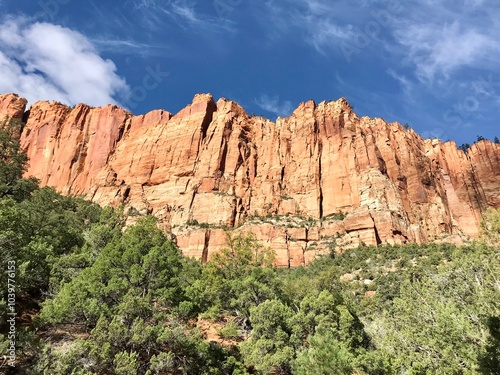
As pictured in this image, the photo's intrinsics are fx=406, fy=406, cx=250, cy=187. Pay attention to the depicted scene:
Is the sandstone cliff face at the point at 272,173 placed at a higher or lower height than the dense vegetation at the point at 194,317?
higher

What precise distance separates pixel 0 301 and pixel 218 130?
288 feet

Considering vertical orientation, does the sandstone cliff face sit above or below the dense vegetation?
above

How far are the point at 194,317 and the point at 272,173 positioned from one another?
7621 centimetres

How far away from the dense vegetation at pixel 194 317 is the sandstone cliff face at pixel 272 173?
5016 centimetres

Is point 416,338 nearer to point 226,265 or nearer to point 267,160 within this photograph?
point 226,265

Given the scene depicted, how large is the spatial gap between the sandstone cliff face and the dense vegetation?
165 feet

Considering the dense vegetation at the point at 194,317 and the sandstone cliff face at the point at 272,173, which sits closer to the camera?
the dense vegetation at the point at 194,317

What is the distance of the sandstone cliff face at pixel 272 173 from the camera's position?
266 ft

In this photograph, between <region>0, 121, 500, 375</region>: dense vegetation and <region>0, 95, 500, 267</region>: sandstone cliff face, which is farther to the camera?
<region>0, 95, 500, 267</region>: sandstone cliff face

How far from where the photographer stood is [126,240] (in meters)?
22.2

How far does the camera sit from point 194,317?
74.9 ft

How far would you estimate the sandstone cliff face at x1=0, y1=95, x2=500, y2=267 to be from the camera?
81188mm

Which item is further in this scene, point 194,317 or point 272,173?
point 272,173

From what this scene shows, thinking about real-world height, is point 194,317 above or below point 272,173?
below
